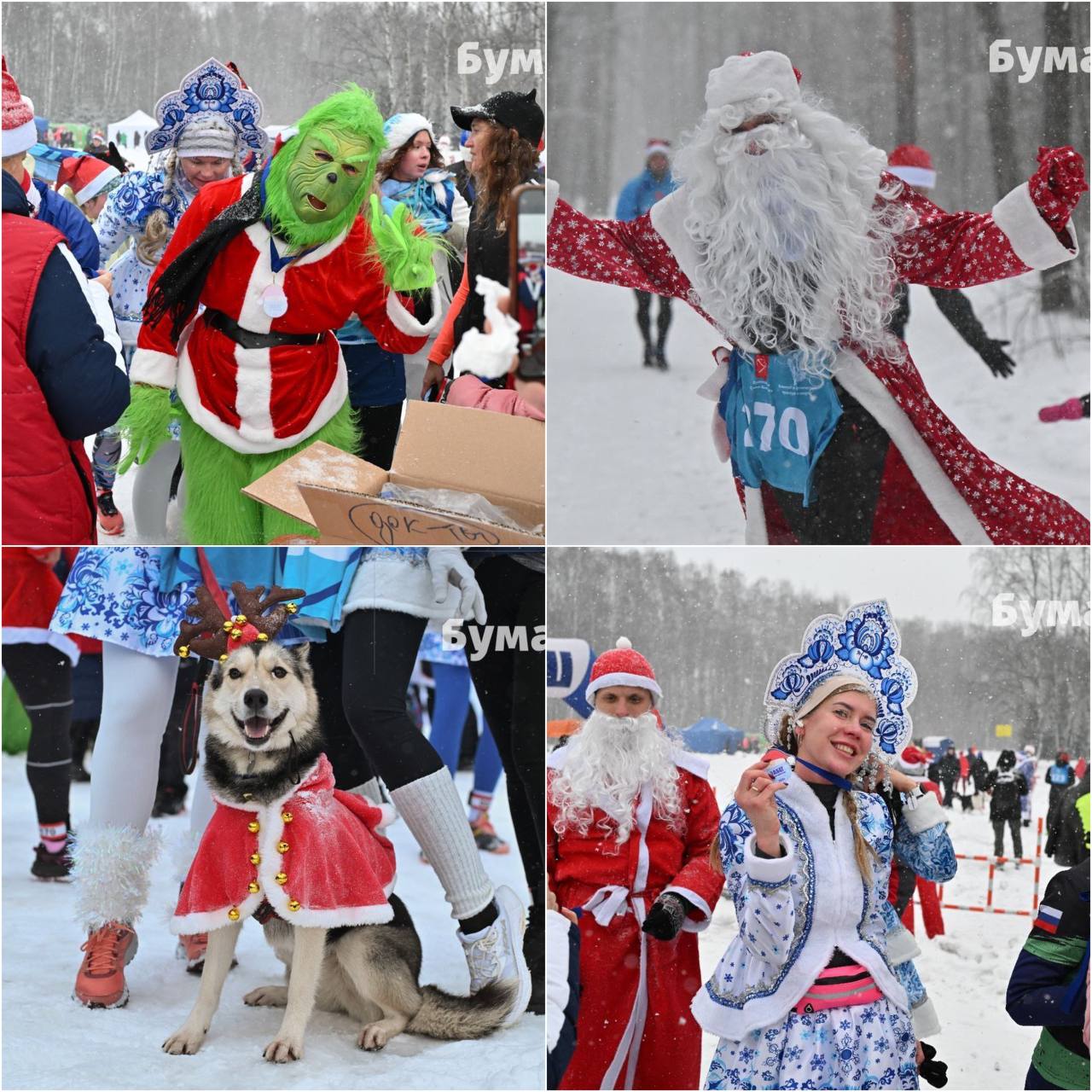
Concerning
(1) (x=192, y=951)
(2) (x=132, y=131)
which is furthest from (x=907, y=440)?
(1) (x=192, y=951)

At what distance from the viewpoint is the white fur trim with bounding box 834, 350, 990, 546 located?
4.02 meters

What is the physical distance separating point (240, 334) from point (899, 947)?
2177 millimetres

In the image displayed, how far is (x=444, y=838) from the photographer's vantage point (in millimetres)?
4051

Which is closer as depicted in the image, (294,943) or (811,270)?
(294,943)

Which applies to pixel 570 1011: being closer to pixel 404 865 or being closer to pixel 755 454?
pixel 404 865

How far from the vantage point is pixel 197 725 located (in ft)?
13.1

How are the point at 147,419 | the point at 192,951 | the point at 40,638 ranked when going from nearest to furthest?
the point at 147,419, the point at 192,951, the point at 40,638

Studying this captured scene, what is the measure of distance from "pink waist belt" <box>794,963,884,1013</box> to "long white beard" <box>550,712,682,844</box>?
23.2 inches

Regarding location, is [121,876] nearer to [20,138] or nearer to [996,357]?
[20,138]

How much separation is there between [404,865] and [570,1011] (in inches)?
22.1

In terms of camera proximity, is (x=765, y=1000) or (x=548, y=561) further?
(x=548, y=561)

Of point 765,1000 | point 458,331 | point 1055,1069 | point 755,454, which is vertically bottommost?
point 1055,1069

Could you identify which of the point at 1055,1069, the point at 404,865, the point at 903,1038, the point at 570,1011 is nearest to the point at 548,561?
the point at 404,865

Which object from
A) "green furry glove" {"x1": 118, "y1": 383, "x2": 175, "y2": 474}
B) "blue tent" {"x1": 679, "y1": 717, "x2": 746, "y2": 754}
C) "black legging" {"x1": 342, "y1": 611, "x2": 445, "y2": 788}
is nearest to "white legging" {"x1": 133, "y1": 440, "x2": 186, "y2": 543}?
"green furry glove" {"x1": 118, "y1": 383, "x2": 175, "y2": 474}
